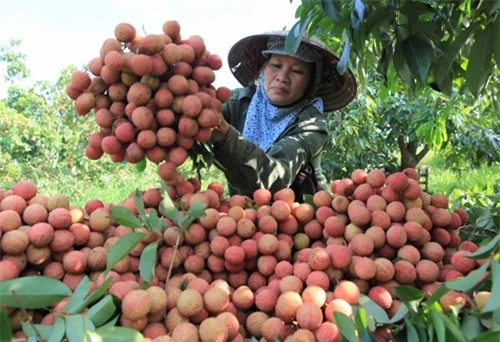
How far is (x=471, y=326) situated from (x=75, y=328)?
1.71 ft

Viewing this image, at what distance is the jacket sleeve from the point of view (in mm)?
1160

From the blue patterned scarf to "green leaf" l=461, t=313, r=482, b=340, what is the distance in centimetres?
116

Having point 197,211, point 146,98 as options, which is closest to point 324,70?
point 146,98

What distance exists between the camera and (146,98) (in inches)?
36.0

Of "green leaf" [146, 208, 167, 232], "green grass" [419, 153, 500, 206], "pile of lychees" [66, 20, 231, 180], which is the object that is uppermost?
"pile of lychees" [66, 20, 231, 180]

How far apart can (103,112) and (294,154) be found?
2.34 ft

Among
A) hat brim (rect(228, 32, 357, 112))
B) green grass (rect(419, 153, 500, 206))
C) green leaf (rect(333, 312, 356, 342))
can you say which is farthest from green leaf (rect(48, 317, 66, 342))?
green grass (rect(419, 153, 500, 206))

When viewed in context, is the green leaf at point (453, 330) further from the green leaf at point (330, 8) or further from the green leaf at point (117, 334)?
the green leaf at point (330, 8)

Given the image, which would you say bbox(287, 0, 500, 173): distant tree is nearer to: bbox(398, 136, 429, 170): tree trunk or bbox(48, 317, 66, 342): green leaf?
bbox(48, 317, 66, 342): green leaf

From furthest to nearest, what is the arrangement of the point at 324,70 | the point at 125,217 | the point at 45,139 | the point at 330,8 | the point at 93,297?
the point at 45,139 < the point at 324,70 < the point at 330,8 < the point at 125,217 < the point at 93,297

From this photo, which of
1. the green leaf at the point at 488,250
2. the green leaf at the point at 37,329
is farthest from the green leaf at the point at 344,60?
the green leaf at the point at 37,329

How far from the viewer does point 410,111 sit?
18.5 ft

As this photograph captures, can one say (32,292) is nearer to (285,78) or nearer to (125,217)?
(125,217)

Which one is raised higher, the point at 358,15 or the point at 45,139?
the point at 358,15
